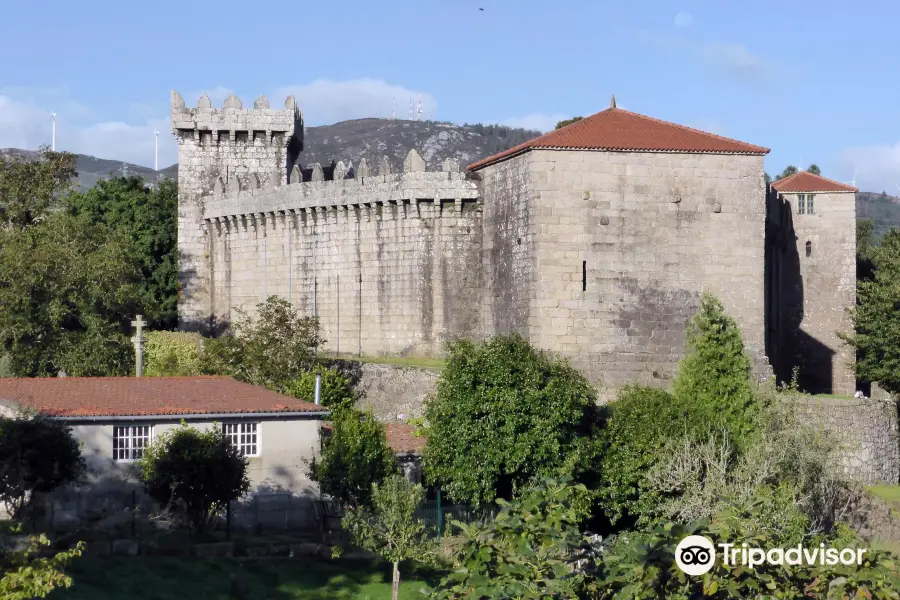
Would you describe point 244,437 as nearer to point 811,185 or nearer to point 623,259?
point 623,259

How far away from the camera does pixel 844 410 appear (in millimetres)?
38250

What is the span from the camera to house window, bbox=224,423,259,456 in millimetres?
29734

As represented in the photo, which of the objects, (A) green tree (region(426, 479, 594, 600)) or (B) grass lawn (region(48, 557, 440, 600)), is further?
(B) grass lawn (region(48, 557, 440, 600))

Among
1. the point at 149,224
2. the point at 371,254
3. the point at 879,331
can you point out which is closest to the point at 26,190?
A: the point at 149,224

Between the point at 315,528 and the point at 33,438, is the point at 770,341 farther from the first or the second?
the point at 33,438

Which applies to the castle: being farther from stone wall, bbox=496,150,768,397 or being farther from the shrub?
the shrub

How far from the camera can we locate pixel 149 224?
6016cm

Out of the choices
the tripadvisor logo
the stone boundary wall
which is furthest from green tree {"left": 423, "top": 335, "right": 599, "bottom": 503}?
the tripadvisor logo

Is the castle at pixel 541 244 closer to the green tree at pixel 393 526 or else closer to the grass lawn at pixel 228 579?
the green tree at pixel 393 526

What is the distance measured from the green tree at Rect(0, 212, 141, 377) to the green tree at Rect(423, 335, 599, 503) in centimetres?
1524

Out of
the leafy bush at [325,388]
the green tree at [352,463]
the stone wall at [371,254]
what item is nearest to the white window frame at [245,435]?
the green tree at [352,463]

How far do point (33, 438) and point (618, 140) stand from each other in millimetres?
19436

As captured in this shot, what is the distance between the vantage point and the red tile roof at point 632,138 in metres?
39.6

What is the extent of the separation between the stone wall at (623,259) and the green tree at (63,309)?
46.5ft
